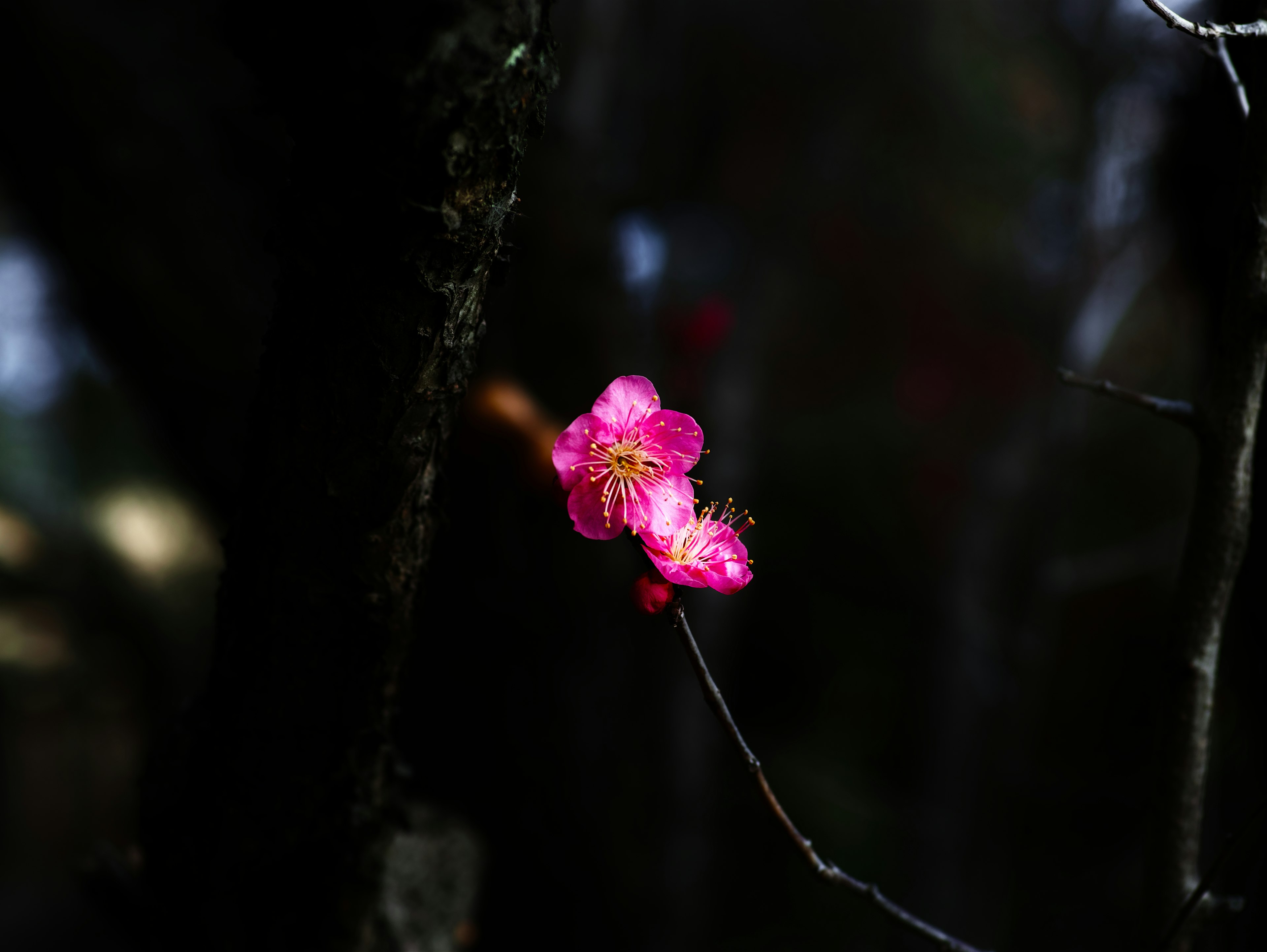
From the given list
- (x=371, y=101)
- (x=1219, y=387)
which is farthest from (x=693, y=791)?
(x=371, y=101)

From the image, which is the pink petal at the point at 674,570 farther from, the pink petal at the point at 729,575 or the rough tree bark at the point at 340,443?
the rough tree bark at the point at 340,443

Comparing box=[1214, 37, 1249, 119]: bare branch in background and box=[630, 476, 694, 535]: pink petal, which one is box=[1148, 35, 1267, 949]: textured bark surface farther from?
box=[630, 476, 694, 535]: pink petal

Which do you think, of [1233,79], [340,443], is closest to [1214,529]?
[1233,79]

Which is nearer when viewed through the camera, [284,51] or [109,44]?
[284,51]

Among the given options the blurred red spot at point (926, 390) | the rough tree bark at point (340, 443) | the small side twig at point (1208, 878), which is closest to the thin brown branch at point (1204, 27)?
the rough tree bark at point (340, 443)

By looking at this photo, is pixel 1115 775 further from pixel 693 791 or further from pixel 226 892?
pixel 226 892

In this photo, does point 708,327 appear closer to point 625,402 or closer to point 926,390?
point 926,390

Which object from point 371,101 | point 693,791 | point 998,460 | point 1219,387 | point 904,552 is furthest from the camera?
point 904,552
